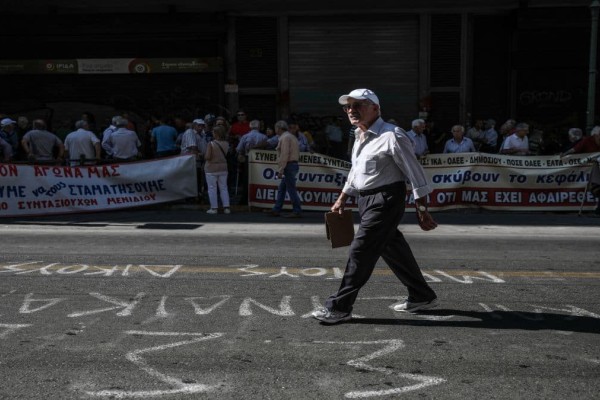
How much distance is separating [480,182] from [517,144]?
1.53 meters

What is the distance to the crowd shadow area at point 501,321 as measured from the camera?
5.53m

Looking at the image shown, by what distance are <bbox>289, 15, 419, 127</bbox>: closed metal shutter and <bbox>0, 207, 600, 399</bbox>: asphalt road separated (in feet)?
40.4

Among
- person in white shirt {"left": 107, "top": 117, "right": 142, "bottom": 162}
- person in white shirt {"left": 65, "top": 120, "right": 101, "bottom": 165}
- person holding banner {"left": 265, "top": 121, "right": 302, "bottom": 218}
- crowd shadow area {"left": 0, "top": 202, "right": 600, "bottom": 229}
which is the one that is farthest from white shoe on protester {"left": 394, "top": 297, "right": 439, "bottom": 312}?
person in white shirt {"left": 65, "top": 120, "right": 101, "bottom": 165}

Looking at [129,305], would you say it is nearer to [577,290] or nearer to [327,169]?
[577,290]

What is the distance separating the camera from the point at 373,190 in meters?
5.66

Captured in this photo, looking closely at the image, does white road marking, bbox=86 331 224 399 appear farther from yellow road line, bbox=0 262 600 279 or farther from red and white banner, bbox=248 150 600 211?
red and white banner, bbox=248 150 600 211

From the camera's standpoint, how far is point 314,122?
22.0m

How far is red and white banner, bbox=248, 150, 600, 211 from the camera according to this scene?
1421 cm

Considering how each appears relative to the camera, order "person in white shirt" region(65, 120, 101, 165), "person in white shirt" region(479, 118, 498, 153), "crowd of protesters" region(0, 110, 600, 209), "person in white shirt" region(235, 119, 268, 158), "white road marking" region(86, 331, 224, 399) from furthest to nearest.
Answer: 1. "person in white shirt" region(479, 118, 498, 153)
2. "person in white shirt" region(235, 119, 268, 158)
3. "person in white shirt" region(65, 120, 101, 165)
4. "crowd of protesters" region(0, 110, 600, 209)
5. "white road marking" region(86, 331, 224, 399)

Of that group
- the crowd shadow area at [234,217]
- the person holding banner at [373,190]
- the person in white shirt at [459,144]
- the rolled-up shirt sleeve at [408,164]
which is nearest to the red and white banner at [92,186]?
the crowd shadow area at [234,217]

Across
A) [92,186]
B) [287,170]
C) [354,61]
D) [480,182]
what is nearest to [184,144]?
[92,186]

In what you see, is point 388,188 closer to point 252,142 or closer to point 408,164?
point 408,164

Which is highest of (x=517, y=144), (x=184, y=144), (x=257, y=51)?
(x=257, y=51)

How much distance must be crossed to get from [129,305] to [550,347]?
334 centimetres
